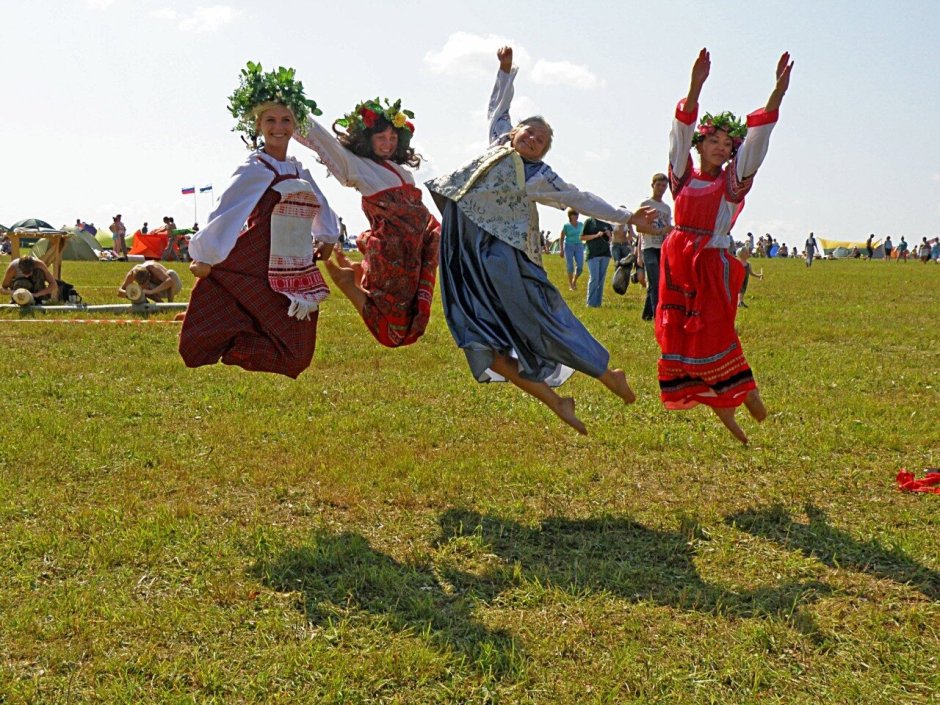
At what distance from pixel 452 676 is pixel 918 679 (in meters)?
1.62

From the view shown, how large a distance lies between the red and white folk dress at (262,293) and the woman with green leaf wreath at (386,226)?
15.2 inches

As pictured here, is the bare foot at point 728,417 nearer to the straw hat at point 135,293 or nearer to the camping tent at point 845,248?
the straw hat at point 135,293

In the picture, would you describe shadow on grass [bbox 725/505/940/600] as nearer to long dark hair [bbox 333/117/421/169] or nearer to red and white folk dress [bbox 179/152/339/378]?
red and white folk dress [bbox 179/152/339/378]

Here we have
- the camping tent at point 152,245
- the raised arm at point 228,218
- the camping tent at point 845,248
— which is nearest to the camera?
the raised arm at point 228,218

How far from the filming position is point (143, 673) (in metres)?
3.42

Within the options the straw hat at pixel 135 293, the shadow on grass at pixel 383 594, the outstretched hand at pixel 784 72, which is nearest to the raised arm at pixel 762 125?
the outstretched hand at pixel 784 72

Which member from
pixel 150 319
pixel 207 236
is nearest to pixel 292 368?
pixel 207 236

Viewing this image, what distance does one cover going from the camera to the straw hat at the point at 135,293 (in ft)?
46.9

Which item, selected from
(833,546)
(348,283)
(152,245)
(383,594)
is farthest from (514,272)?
(152,245)

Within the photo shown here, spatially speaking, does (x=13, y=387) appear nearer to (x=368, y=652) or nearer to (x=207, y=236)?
(x=207, y=236)

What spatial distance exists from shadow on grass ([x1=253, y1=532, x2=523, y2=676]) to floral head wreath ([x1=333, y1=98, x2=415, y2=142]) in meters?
2.42

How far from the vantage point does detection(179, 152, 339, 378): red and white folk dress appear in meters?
5.28

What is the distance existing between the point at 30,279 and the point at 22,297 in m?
0.79

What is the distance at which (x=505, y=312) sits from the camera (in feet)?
17.9
